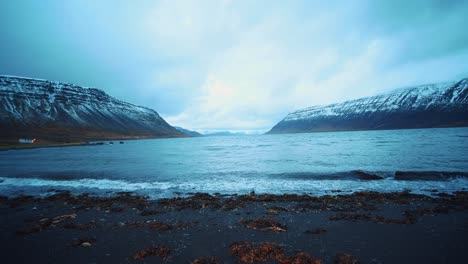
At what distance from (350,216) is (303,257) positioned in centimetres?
647

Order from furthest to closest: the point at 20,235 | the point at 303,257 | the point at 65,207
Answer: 1. the point at 65,207
2. the point at 20,235
3. the point at 303,257

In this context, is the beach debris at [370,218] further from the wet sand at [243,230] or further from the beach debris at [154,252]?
the beach debris at [154,252]

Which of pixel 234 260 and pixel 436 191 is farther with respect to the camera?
pixel 436 191

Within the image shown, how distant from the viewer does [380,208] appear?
51.8 ft

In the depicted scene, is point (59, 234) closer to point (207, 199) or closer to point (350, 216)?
point (207, 199)

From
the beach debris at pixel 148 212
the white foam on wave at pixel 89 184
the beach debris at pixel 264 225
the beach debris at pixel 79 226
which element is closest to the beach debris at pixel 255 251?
the beach debris at pixel 264 225

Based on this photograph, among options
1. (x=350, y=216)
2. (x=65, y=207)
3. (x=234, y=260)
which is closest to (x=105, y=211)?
(x=65, y=207)

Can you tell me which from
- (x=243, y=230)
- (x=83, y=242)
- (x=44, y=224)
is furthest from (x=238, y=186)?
(x=44, y=224)

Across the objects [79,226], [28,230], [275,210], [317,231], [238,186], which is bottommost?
[238,186]

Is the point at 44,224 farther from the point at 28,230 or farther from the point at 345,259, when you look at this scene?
the point at 345,259

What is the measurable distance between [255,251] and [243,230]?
2.76 metres

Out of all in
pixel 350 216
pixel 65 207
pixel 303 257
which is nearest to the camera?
pixel 303 257

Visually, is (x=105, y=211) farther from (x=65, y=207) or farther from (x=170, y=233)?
(x=170, y=233)

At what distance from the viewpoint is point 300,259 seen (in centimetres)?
902
